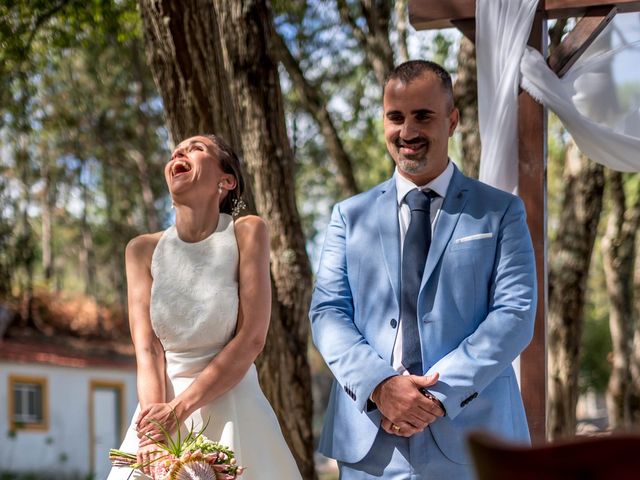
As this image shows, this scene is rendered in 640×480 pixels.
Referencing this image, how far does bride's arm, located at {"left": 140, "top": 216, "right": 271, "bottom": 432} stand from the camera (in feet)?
12.5

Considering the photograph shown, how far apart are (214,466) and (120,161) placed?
2565 cm

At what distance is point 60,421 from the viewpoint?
29.2 metres

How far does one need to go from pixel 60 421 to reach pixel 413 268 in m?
26.6

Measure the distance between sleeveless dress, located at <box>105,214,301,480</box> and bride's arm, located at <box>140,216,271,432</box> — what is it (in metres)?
0.04

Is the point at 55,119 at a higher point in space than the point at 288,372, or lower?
higher

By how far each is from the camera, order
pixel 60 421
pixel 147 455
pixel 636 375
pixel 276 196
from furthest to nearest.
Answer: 1. pixel 60 421
2. pixel 636 375
3. pixel 276 196
4. pixel 147 455

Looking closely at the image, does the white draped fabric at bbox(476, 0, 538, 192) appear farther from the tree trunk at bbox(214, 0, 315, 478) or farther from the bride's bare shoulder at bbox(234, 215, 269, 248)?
the tree trunk at bbox(214, 0, 315, 478)

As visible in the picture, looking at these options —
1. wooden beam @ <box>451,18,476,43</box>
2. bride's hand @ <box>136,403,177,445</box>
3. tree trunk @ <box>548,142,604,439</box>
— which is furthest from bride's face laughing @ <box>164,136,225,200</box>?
tree trunk @ <box>548,142,604,439</box>

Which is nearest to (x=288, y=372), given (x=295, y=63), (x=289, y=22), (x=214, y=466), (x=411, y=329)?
(x=411, y=329)

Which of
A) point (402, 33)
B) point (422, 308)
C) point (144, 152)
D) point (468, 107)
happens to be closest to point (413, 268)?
point (422, 308)

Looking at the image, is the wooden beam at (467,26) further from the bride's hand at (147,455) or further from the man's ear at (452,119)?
the bride's hand at (147,455)

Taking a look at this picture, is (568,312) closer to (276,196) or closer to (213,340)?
(276,196)

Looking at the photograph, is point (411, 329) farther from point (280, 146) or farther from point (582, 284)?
point (582, 284)

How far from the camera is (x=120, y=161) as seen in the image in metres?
28.5
